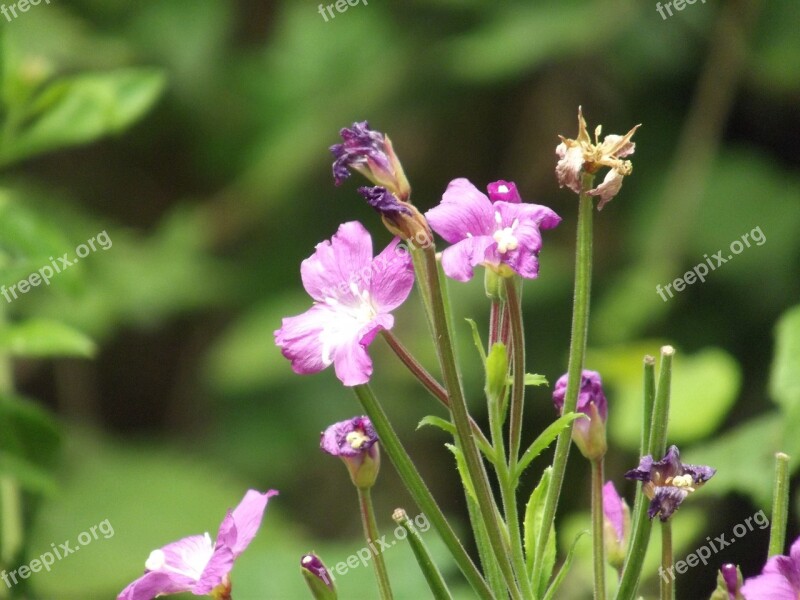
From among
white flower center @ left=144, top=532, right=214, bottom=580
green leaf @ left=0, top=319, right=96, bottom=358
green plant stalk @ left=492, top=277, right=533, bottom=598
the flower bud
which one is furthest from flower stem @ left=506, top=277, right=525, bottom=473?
green leaf @ left=0, top=319, right=96, bottom=358

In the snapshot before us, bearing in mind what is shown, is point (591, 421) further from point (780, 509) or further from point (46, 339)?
point (46, 339)

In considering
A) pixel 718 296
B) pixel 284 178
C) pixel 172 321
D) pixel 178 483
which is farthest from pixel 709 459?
pixel 172 321

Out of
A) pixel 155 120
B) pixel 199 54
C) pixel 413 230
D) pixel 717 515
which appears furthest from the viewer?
pixel 155 120

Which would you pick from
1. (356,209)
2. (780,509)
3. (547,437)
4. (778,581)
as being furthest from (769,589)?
(356,209)

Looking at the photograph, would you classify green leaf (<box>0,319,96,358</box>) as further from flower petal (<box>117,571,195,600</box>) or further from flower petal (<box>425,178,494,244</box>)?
flower petal (<box>425,178,494,244</box>)

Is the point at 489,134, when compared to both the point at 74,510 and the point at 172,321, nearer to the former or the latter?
the point at 172,321

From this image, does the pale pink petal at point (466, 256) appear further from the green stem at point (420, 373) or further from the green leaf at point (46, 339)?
the green leaf at point (46, 339)
